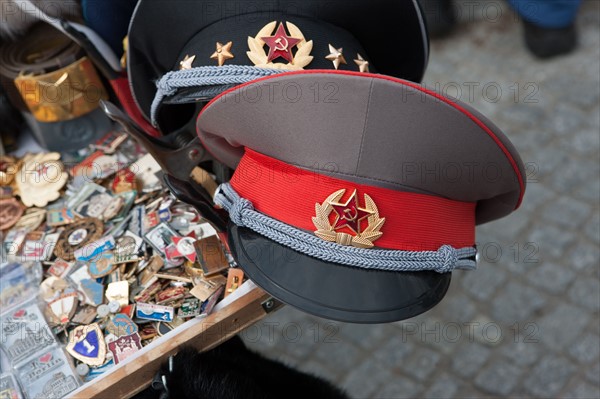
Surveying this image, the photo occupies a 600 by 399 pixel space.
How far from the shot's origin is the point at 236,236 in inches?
41.4

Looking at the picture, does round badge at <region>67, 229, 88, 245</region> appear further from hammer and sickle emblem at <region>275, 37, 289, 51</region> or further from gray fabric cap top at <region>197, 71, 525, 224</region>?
hammer and sickle emblem at <region>275, 37, 289, 51</region>

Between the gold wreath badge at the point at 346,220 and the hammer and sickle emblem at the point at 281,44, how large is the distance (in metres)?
0.25

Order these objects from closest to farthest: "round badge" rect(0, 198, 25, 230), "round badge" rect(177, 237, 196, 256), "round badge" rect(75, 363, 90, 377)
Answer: "round badge" rect(75, 363, 90, 377), "round badge" rect(177, 237, 196, 256), "round badge" rect(0, 198, 25, 230)

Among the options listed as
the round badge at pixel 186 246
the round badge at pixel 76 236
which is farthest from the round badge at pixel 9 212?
the round badge at pixel 186 246

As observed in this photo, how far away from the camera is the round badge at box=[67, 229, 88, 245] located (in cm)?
129

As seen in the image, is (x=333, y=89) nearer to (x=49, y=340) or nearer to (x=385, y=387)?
(x=49, y=340)

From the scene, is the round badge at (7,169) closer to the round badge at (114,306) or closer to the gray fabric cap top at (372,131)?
the round badge at (114,306)

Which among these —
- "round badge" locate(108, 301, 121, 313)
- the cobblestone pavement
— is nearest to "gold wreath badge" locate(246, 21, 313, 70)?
"round badge" locate(108, 301, 121, 313)

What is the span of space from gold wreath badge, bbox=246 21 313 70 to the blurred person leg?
1976mm

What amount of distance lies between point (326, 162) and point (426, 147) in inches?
5.9

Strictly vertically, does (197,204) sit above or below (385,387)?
above

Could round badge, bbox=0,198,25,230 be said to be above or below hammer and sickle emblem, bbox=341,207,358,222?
below

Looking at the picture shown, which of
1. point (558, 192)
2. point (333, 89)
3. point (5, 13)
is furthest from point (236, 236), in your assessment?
point (558, 192)

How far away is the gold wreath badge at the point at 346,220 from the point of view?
3.14 ft
